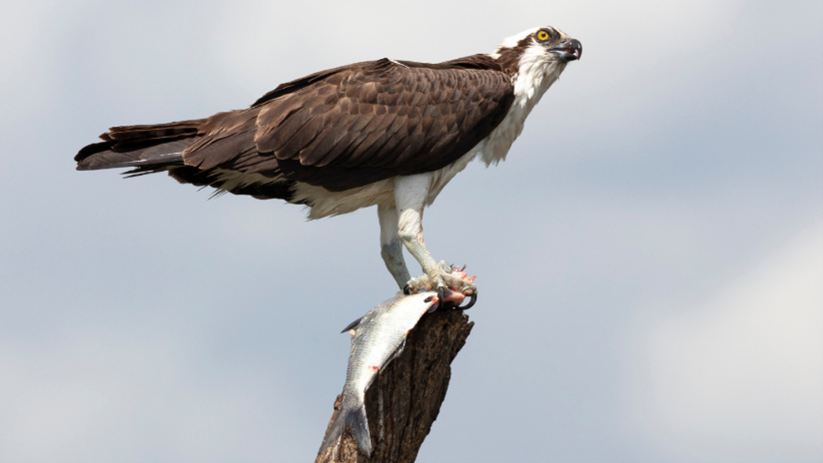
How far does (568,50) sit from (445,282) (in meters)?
2.63

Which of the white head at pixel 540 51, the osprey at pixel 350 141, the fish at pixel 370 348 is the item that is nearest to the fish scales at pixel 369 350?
the fish at pixel 370 348

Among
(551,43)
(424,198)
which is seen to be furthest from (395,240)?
(551,43)

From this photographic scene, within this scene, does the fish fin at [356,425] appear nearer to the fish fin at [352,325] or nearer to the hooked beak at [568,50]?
the fish fin at [352,325]

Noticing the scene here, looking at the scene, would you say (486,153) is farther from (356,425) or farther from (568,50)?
(356,425)

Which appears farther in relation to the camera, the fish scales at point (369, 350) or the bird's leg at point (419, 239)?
the bird's leg at point (419, 239)

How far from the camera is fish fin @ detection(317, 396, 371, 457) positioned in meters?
6.12

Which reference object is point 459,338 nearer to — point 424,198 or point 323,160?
point 424,198

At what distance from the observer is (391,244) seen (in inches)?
300

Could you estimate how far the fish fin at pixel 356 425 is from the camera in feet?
20.1

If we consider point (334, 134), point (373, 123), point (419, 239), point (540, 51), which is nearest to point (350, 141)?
point (334, 134)

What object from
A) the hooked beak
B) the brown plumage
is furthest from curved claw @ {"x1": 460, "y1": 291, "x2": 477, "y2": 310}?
the hooked beak

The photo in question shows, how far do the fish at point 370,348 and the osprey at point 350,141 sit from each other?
0.99 ft

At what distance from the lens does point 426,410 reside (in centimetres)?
675

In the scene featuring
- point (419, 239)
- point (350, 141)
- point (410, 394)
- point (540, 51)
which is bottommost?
point (410, 394)
